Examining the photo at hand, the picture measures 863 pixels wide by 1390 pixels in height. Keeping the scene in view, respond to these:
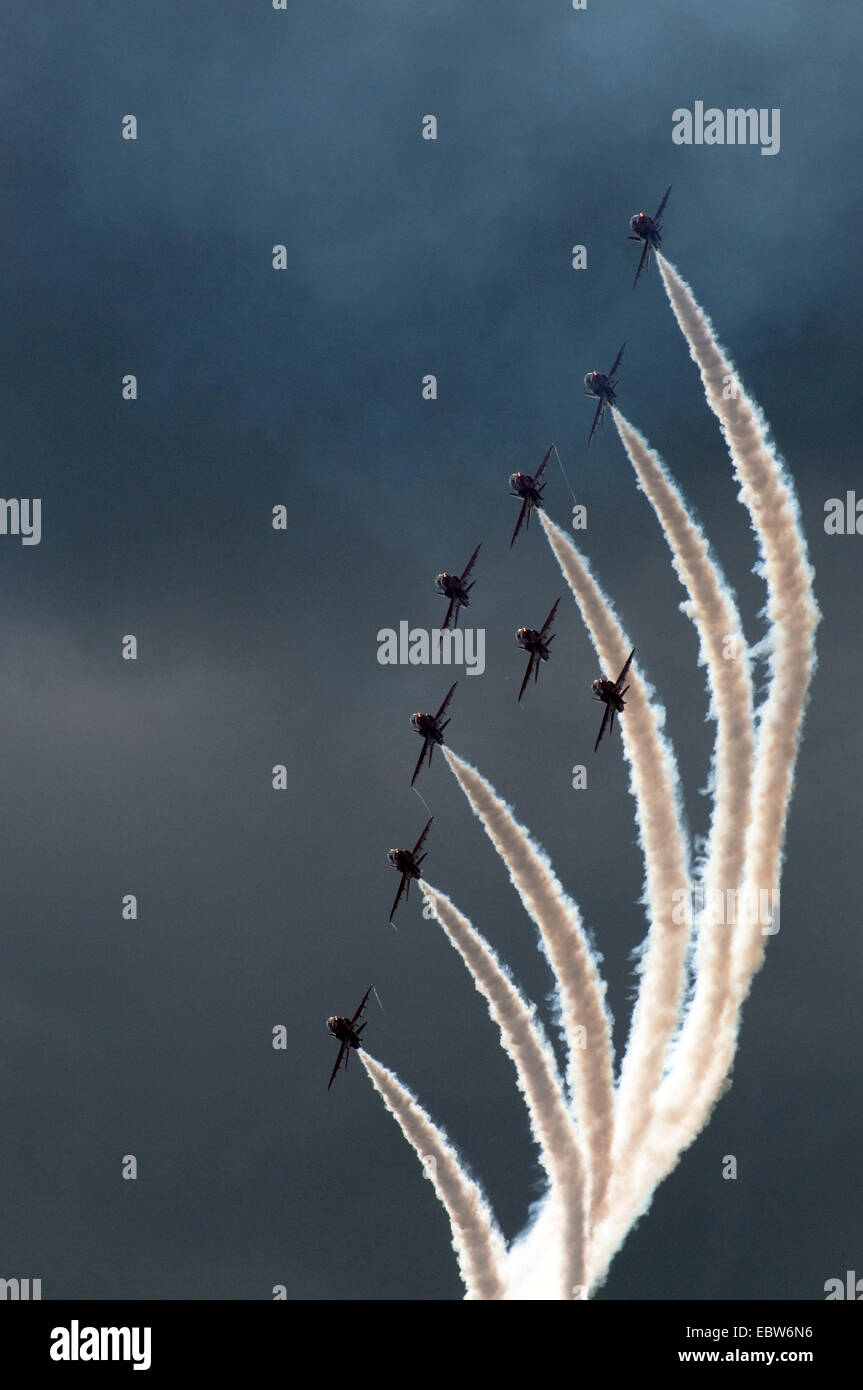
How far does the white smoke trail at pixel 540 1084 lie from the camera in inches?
6491

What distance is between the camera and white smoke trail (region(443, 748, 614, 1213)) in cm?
16550

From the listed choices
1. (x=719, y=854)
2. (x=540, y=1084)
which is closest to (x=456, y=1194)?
(x=540, y=1084)

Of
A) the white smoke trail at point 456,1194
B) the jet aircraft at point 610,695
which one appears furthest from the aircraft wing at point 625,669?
the white smoke trail at point 456,1194

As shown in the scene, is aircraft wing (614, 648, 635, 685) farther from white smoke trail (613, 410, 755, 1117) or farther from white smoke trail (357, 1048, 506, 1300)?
white smoke trail (357, 1048, 506, 1300)

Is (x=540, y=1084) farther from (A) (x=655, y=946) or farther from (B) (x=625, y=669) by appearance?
(B) (x=625, y=669)

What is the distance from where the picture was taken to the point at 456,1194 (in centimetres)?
17238

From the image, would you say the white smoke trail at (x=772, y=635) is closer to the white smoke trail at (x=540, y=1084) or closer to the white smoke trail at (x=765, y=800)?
the white smoke trail at (x=765, y=800)

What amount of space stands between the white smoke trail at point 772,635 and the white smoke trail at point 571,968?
9.46 meters

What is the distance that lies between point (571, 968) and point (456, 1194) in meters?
15.8

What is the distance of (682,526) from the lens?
172 m

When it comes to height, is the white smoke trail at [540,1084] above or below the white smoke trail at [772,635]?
below
